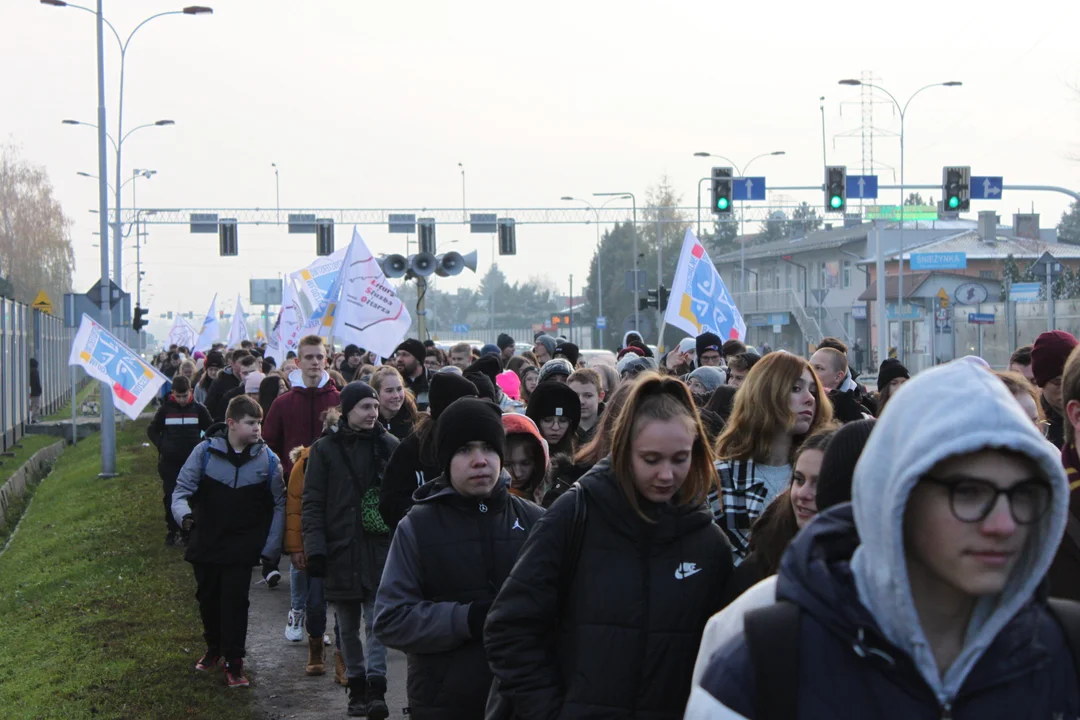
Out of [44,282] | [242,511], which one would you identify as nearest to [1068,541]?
[242,511]

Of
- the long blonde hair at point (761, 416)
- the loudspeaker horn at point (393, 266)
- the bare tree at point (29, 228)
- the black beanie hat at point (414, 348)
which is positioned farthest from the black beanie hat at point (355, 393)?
the bare tree at point (29, 228)

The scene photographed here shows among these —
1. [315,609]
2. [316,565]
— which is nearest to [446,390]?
[316,565]

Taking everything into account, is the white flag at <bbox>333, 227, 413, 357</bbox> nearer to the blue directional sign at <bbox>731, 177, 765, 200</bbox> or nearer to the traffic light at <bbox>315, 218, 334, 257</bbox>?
the blue directional sign at <bbox>731, 177, 765, 200</bbox>

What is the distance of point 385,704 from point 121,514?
34.2ft

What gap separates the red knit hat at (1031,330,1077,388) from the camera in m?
6.87

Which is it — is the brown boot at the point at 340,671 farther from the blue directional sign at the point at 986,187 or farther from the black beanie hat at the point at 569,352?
the blue directional sign at the point at 986,187

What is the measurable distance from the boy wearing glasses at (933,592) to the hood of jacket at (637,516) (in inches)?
61.3

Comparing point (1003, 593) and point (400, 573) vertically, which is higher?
point (1003, 593)

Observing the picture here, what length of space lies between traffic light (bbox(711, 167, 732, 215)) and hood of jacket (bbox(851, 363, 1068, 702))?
29.4m

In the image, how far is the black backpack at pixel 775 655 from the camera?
2.02 meters

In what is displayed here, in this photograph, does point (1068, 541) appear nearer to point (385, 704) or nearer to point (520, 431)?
point (520, 431)

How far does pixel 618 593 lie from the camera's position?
3.57 metres

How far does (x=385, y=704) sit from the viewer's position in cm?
765

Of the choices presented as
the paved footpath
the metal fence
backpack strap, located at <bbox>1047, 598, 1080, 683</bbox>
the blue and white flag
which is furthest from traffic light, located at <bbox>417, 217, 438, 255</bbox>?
backpack strap, located at <bbox>1047, 598, 1080, 683</bbox>
